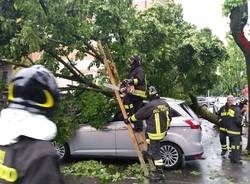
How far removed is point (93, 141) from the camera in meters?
9.99

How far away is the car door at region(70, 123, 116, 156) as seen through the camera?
988 centimetres

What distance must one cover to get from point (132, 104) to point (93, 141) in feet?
5.80

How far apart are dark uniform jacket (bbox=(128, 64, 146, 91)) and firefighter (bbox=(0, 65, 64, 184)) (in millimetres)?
6212

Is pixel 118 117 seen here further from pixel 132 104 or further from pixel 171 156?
pixel 171 156

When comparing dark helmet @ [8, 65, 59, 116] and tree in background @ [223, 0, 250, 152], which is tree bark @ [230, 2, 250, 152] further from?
dark helmet @ [8, 65, 59, 116]

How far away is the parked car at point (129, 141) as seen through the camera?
945 centimetres

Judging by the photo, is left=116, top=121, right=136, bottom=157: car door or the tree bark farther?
the tree bark

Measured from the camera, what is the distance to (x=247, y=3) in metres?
11.6

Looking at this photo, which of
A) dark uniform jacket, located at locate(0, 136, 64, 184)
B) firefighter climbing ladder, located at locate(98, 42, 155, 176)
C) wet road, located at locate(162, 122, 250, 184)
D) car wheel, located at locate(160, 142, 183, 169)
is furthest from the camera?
car wheel, located at locate(160, 142, 183, 169)

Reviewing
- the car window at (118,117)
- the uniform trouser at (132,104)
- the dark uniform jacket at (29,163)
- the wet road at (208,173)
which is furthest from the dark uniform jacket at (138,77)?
the dark uniform jacket at (29,163)

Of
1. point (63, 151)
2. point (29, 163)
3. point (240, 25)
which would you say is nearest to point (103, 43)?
point (63, 151)

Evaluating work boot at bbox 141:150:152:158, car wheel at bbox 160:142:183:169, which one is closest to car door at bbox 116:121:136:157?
car wheel at bbox 160:142:183:169

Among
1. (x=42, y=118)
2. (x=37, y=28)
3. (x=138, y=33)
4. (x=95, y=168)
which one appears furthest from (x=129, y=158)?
(x=42, y=118)

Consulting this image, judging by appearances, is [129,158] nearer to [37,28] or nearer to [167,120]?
[167,120]
